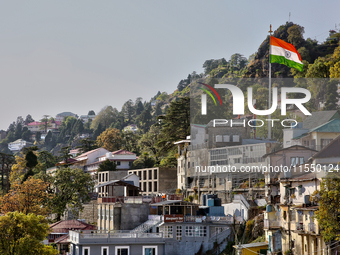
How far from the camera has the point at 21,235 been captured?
3825 centimetres

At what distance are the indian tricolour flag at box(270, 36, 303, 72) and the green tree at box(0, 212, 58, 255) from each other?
843 inches

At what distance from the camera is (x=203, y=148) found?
1957 inches

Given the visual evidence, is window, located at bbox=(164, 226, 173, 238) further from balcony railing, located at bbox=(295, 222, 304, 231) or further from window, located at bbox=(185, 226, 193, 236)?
balcony railing, located at bbox=(295, 222, 304, 231)

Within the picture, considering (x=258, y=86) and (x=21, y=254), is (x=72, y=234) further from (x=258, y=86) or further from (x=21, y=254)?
(x=258, y=86)

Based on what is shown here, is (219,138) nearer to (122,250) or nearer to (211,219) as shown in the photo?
(211,219)

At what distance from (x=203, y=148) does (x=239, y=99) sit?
20657 mm

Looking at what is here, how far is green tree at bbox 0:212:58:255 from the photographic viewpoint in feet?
122

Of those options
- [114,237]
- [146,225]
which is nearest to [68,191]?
[146,225]

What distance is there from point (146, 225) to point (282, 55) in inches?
858

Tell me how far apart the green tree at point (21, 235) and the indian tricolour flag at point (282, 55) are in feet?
70.3

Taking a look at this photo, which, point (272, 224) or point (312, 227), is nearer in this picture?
point (312, 227)

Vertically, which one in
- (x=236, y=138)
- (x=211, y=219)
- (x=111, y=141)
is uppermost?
(x=111, y=141)

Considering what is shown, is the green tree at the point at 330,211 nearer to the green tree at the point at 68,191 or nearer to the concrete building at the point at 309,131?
the concrete building at the point at 309,131

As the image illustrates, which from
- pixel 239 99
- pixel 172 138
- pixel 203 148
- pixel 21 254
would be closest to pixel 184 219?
pixel 203 148
